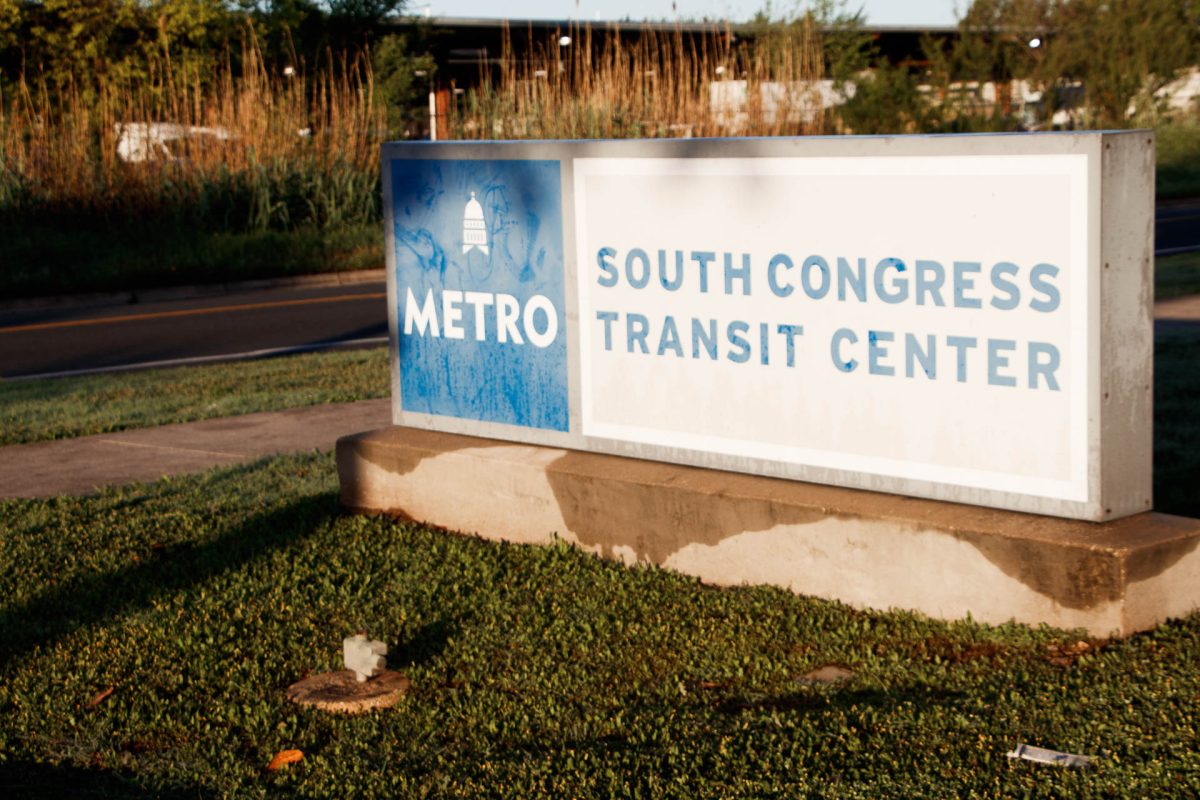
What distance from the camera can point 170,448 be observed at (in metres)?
8.56

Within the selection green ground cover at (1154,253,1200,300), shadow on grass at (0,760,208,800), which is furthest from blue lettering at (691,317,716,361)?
green ground cover at (1154,253,1200,300)

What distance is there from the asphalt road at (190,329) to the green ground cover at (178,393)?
4.99ft

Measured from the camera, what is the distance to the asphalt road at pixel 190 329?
557 inches

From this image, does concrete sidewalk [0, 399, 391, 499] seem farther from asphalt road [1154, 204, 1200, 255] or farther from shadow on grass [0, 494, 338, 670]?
asphalt road [1154, 204, 1200, 255]

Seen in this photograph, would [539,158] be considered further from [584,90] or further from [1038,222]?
[584,90]

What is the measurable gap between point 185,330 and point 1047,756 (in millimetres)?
13673

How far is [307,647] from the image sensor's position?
5.06 meters

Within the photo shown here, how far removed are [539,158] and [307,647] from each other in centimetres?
220

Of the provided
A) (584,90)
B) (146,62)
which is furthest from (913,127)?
(146,62)

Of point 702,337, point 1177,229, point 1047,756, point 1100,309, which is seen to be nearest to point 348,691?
point 702,337

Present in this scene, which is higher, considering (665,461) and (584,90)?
(584,90)

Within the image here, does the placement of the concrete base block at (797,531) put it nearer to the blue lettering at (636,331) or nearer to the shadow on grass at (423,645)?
the blue lettering at (636,331)

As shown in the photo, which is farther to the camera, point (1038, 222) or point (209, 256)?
point (209, 256)

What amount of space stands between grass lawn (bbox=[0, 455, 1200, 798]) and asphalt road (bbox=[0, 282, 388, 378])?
26.3ft
